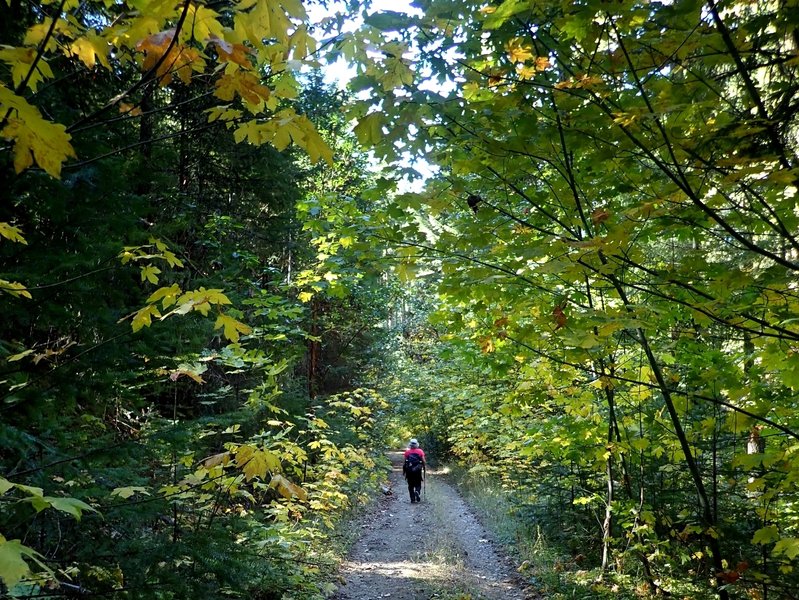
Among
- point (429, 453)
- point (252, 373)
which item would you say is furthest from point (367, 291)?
point (429, 453)

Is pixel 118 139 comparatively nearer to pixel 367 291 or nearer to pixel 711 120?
pixel 711 120

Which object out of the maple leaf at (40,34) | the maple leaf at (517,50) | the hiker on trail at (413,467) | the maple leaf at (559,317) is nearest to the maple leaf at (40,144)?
the maple leaf at (40,34)

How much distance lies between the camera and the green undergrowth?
6336 mm

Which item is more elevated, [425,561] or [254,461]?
[254,461]

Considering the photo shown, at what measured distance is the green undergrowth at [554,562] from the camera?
6.34m

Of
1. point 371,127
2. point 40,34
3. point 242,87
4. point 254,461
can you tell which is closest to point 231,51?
point 242,87

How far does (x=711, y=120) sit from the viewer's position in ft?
10.00

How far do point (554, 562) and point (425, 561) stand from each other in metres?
2.20

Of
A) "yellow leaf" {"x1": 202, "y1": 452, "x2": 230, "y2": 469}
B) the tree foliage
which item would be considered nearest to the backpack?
the tree foliage

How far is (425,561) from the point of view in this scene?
8.48 m

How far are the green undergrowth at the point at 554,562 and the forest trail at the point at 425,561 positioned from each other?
29 cm

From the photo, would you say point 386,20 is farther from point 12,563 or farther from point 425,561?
point 425,561

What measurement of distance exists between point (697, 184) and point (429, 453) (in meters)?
23.3

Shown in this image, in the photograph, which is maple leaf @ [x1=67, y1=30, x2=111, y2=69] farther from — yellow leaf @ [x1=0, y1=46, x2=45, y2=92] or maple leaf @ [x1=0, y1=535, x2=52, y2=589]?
maple leaf @ [x1=0, y1=535, x2=52, y2=589]
